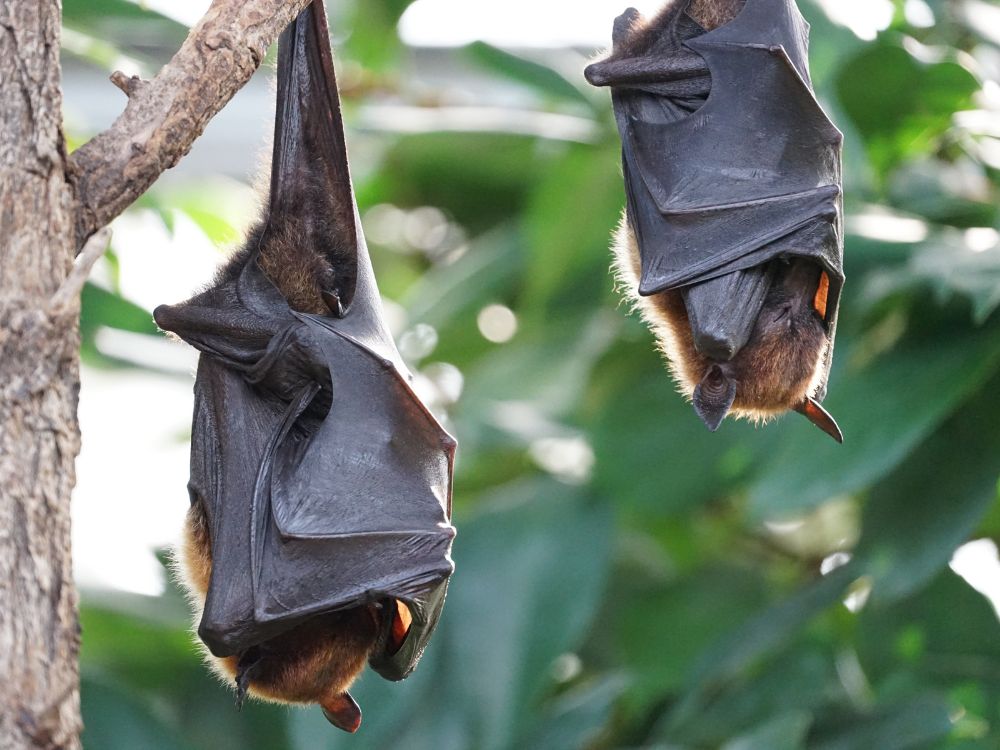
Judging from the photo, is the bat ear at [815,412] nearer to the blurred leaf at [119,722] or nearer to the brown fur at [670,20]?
the brown fur at [670,20]

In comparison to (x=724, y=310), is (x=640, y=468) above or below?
below

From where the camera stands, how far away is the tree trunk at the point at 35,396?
5.03 feet

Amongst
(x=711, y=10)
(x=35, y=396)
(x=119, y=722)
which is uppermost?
(x=35, y=396)

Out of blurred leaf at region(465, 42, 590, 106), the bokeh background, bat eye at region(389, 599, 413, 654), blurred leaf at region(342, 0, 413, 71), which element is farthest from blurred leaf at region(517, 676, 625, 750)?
blurred leaf at region(342, 0, 413, 71)

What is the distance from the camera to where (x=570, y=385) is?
14.7 feet

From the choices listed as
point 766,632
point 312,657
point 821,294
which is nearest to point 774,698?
point 766,632

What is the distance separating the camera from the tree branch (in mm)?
1779

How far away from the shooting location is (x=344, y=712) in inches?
93.6

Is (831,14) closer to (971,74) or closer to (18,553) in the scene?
(971,74)

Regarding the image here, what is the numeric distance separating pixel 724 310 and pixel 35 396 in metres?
1.17

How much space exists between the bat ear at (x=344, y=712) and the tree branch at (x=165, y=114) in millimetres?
1042

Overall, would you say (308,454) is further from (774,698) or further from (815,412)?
(774,698)

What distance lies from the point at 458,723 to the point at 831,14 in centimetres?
242

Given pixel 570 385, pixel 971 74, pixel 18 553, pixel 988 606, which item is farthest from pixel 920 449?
pixel 18 553
